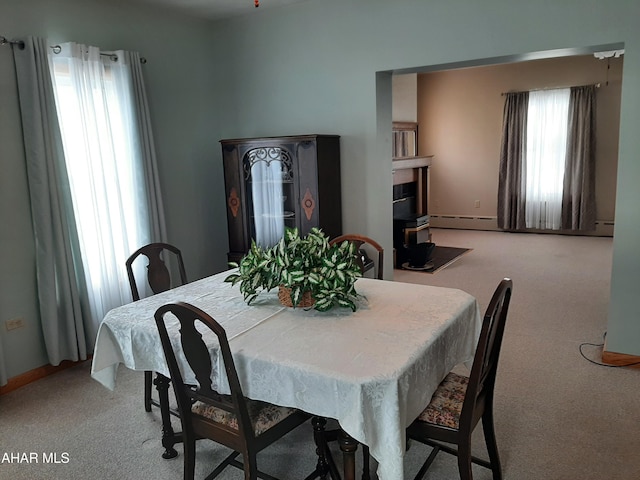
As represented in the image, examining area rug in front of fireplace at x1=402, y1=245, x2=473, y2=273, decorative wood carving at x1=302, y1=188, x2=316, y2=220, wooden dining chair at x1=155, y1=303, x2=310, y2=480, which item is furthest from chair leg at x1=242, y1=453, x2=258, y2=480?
area rug in front of fireplace at x1=402, y1=245, x2=473, y2=273

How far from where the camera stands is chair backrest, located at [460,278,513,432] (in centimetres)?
169

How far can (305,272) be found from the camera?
2.13m

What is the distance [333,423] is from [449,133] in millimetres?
6452

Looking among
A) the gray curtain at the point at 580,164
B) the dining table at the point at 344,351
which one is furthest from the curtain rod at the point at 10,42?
the gray curtain at the point at 580,164

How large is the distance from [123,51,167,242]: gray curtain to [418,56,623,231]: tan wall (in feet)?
18.3

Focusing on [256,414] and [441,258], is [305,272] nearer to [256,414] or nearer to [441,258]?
[256,414]

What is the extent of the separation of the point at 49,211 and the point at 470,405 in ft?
9.10

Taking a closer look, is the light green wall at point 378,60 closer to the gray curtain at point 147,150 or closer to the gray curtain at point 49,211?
the gray curtain at point 147,150

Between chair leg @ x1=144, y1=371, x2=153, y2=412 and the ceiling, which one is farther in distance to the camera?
the ceiling

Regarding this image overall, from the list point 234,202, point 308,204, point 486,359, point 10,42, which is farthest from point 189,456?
point 10,42

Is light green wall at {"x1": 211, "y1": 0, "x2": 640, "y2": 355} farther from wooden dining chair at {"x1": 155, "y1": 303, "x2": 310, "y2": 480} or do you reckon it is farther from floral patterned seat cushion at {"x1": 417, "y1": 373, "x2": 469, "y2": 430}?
wooden dining chair at {"x1": 155, "y1": 303, "x2": 310, "y2": 480}

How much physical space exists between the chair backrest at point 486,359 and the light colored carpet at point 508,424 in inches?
19.1

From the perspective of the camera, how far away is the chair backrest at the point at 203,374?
1702 mm

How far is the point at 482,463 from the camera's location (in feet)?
6.97
